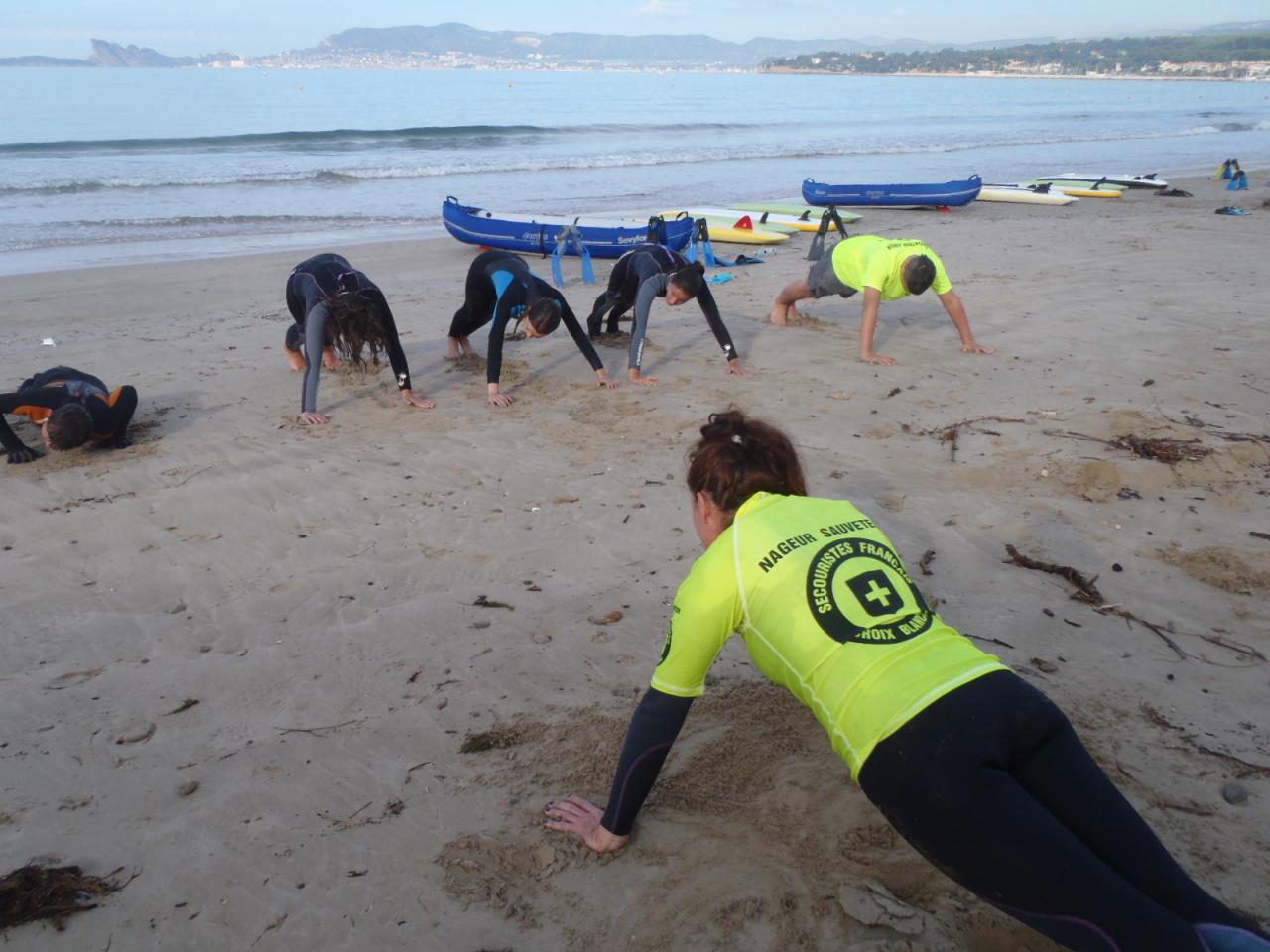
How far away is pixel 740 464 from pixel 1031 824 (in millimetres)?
1084

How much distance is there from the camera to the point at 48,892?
2.47 metres

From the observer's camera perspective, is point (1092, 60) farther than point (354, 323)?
Yes

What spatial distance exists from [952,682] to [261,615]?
317 cm

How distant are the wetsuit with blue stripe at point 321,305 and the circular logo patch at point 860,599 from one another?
513cm

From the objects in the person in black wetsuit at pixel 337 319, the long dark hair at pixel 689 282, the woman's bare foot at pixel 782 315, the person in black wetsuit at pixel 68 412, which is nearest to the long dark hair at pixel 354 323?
the person in black wetsuit at pixel 337 319

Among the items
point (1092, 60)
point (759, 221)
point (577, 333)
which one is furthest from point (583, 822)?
point (1092, 60)

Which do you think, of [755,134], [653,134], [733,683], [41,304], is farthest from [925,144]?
[733,683]

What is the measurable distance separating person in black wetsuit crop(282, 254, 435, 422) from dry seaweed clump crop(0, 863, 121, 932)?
431 centimetres

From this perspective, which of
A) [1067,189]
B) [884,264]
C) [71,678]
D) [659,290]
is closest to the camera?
[71,678]

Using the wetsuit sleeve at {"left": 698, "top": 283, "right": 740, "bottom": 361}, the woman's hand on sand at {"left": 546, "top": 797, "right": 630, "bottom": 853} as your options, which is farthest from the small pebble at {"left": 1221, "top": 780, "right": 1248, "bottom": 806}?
the wetsuit sleeve at {"left": 698, "top": 283, "right": 740, "bottom": 361}

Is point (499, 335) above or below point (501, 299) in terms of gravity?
below

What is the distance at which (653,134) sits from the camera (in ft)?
118

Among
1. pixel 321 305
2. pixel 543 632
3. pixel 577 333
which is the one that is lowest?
pixel 543 632

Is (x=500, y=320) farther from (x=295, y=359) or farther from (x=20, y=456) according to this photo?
(x=20, y=456)
